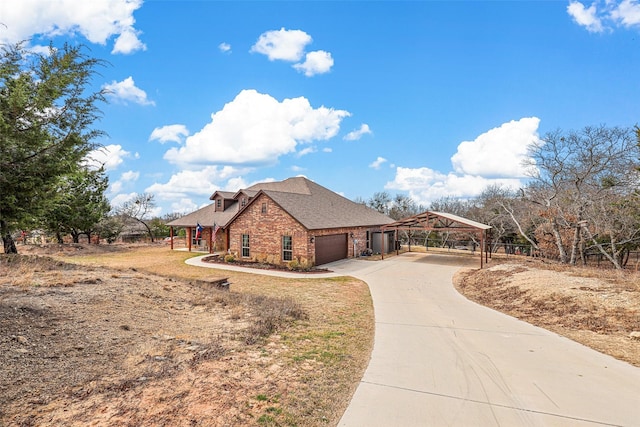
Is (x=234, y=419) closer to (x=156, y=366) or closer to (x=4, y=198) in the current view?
(x=156, y=366)

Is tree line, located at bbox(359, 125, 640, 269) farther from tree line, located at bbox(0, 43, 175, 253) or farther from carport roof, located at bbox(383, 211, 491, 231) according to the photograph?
tree line, located at bbox(0, 43, 175, 253)

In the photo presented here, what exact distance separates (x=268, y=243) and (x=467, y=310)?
14.2m

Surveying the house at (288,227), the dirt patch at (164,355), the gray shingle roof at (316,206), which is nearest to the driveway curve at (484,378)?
the dirt patch at (164,355)

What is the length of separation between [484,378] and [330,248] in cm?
1751

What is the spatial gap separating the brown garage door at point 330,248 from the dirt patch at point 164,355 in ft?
36.6

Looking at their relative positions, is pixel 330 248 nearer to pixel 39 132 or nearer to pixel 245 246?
pixel 245 246

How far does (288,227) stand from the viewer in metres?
21.5

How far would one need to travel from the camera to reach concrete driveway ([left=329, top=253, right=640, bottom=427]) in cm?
459

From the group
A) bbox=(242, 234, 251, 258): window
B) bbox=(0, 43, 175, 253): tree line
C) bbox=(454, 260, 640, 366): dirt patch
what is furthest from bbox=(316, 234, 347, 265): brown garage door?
bbox=(0, 43, 175, 253): tree line

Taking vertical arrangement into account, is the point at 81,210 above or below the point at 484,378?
above

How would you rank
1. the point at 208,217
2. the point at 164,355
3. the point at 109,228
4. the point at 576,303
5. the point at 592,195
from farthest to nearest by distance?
the point at 109,228, the point at 208,217, the point at 592,195, the point at 576,303, the point at 164,355

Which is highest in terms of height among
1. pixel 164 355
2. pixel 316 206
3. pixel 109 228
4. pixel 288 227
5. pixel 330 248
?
pixel 316 206

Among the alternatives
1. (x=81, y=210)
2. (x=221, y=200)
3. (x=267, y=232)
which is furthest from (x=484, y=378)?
(x=81, y=210)

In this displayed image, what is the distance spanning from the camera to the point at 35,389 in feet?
14.1
